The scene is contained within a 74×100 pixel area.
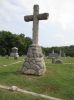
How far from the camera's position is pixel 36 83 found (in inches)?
548

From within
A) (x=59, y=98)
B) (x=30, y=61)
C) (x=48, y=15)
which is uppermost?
(x=48, y=15)

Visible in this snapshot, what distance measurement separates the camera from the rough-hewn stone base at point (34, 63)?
15867 millimetres

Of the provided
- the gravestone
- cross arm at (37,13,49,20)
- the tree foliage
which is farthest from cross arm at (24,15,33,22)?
the tree foliage

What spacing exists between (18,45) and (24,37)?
6.51 meters

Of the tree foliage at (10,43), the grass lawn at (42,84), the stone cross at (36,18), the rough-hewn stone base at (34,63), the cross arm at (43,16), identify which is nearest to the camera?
the grass lawn at (42,84)

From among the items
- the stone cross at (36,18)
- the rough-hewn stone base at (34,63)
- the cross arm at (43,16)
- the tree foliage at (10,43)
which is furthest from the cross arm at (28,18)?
the tree foliage at (10,43)

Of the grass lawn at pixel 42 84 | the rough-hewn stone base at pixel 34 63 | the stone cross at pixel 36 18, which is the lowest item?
the grass lawn at pixel 42 84

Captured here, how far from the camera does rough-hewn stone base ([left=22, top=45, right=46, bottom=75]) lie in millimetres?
15867

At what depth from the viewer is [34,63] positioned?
1606 centimetres

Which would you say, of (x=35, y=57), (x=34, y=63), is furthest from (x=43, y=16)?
(x=34, y=63)

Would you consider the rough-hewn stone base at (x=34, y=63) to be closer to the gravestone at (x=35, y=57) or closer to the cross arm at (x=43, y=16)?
the gravestone at (x=35, y=57)

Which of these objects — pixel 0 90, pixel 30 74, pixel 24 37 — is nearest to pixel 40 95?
pixel 0 90

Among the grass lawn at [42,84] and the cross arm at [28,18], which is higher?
the cross arm at [28,18]

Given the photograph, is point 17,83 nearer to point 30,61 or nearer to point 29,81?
point 29,81
